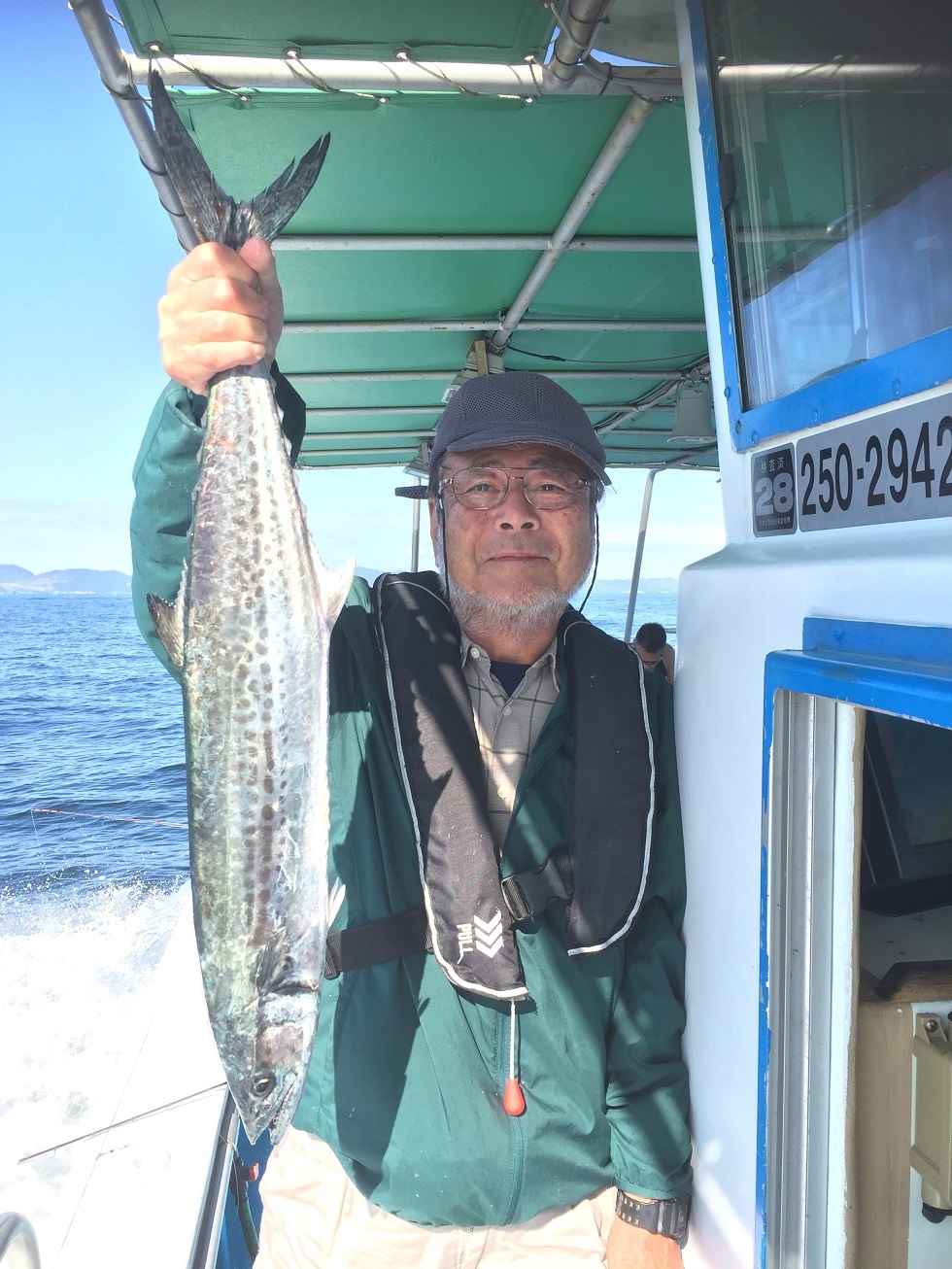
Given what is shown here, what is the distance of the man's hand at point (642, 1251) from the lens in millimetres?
2033

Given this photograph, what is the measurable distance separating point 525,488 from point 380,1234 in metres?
2.02

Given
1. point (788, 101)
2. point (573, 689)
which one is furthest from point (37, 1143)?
point (788, 101)

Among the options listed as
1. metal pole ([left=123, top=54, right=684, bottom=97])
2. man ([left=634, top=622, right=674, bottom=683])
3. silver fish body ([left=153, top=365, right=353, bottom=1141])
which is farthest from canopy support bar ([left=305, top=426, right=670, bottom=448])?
silver fish body ([left=153, top=365, right=353, bottom=1141])

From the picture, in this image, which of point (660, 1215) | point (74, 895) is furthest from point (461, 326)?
point (74, 895)

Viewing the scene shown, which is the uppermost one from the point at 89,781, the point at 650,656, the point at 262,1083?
the point at 650,656

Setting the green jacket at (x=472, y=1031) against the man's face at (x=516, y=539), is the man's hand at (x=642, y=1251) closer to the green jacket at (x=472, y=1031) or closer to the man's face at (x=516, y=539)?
the green jacket at (x=472, y=1031)

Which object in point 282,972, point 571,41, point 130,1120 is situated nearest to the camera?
point 282,972

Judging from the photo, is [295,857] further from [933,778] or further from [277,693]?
[933,778]

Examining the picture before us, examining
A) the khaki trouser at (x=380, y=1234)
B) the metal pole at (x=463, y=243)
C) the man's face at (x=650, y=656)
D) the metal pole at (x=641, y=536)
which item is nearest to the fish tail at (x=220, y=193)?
the metal pole at (x=463, y=243)

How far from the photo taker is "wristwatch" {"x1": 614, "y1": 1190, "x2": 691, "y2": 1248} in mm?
2023

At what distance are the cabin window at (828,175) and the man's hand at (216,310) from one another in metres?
1.03

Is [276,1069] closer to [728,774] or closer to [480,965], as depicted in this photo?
[480,965]

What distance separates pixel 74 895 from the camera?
1100 centimetres

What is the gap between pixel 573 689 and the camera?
2.29 meters
